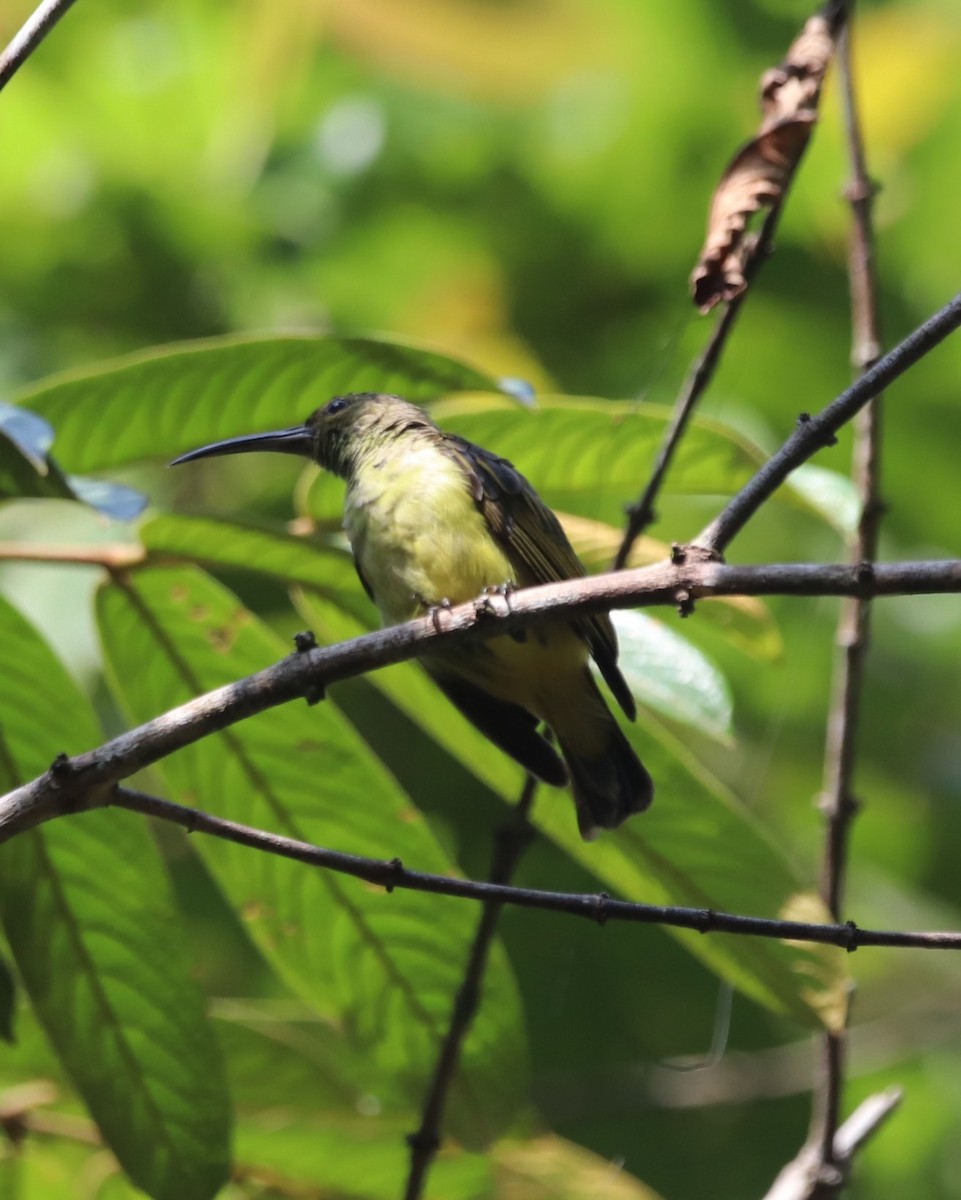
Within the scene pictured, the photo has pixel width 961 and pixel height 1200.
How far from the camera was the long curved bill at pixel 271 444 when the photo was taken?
3.11 meters

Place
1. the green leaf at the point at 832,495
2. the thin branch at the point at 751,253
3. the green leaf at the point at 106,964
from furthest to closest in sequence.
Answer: the green leaf at the point at 832,495, the green leaf at the point at 106,964, the thin branch at the point at 751,253

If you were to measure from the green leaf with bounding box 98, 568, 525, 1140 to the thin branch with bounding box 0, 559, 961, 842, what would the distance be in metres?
0.78

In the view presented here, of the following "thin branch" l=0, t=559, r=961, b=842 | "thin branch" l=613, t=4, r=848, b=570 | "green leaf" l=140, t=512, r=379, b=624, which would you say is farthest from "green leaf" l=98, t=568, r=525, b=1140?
"thin branch" l=0, t=559, r=961, b=842

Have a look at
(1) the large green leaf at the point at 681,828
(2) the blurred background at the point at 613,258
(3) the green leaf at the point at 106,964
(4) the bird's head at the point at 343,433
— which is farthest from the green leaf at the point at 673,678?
(2) the blurred background at the point at 613,258

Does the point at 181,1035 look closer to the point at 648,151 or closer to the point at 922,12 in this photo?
the point at 648,151

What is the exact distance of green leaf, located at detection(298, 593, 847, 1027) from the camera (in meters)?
2.69

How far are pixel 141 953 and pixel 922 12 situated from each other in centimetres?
510

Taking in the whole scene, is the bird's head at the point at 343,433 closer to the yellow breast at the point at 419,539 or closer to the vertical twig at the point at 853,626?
the yellow breast at the point at 419,539

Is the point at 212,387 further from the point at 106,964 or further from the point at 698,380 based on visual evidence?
the point at 106,964

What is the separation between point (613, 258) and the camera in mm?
5652

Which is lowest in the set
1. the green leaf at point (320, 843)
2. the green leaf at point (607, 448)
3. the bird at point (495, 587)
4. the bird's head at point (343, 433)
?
the green leaf at point (320, 843)

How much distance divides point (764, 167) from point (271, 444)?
4.54ft

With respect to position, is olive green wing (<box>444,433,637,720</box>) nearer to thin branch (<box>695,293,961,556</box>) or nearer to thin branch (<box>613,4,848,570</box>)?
thin branch (<box>613,4,848,570</box>)

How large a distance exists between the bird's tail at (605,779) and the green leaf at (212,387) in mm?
712
